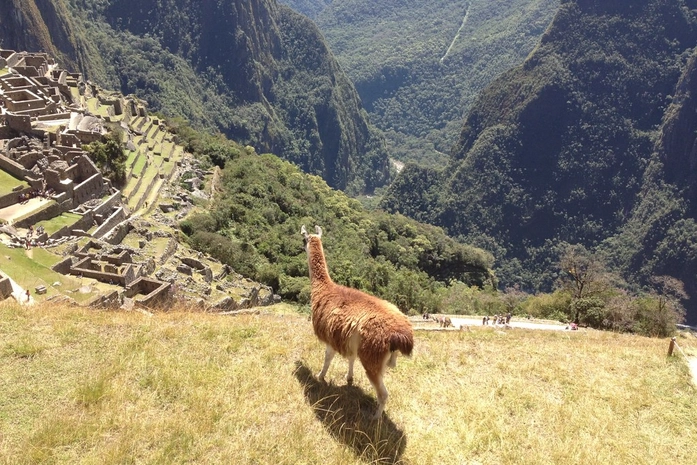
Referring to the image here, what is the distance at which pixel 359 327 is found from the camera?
244 inches

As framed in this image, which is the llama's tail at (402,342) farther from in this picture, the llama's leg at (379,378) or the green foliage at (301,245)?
the green foliage at (301,245)

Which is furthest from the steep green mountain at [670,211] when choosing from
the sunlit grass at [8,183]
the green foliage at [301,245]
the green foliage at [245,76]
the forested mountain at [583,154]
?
the sunlit grass at [8,183]

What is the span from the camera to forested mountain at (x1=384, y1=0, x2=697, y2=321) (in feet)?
315

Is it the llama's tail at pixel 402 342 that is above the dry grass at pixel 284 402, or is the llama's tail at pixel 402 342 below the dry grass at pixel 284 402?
above

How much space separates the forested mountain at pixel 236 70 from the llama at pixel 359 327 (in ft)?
366

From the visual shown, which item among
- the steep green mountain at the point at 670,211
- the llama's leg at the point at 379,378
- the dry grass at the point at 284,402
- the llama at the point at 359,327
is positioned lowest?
the steep green mountain at the point at 670,211

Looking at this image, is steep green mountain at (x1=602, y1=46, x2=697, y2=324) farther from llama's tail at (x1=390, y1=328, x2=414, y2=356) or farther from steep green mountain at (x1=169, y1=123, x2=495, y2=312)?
llama's tail at (x1=390, y1=328, x2=414, y2=356)

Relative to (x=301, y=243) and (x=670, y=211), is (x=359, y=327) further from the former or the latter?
(x=670, y=211)

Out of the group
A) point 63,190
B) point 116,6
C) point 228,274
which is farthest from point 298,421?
point 116,6

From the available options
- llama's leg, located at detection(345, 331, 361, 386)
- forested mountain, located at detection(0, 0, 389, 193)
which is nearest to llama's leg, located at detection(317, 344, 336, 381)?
llama's leg, located at detection(345, 331, 361, 386)

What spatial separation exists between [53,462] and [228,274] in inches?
963

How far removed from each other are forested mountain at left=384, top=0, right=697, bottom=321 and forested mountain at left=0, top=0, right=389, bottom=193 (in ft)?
150

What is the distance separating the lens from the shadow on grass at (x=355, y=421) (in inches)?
227

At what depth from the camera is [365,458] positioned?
5.62 m
